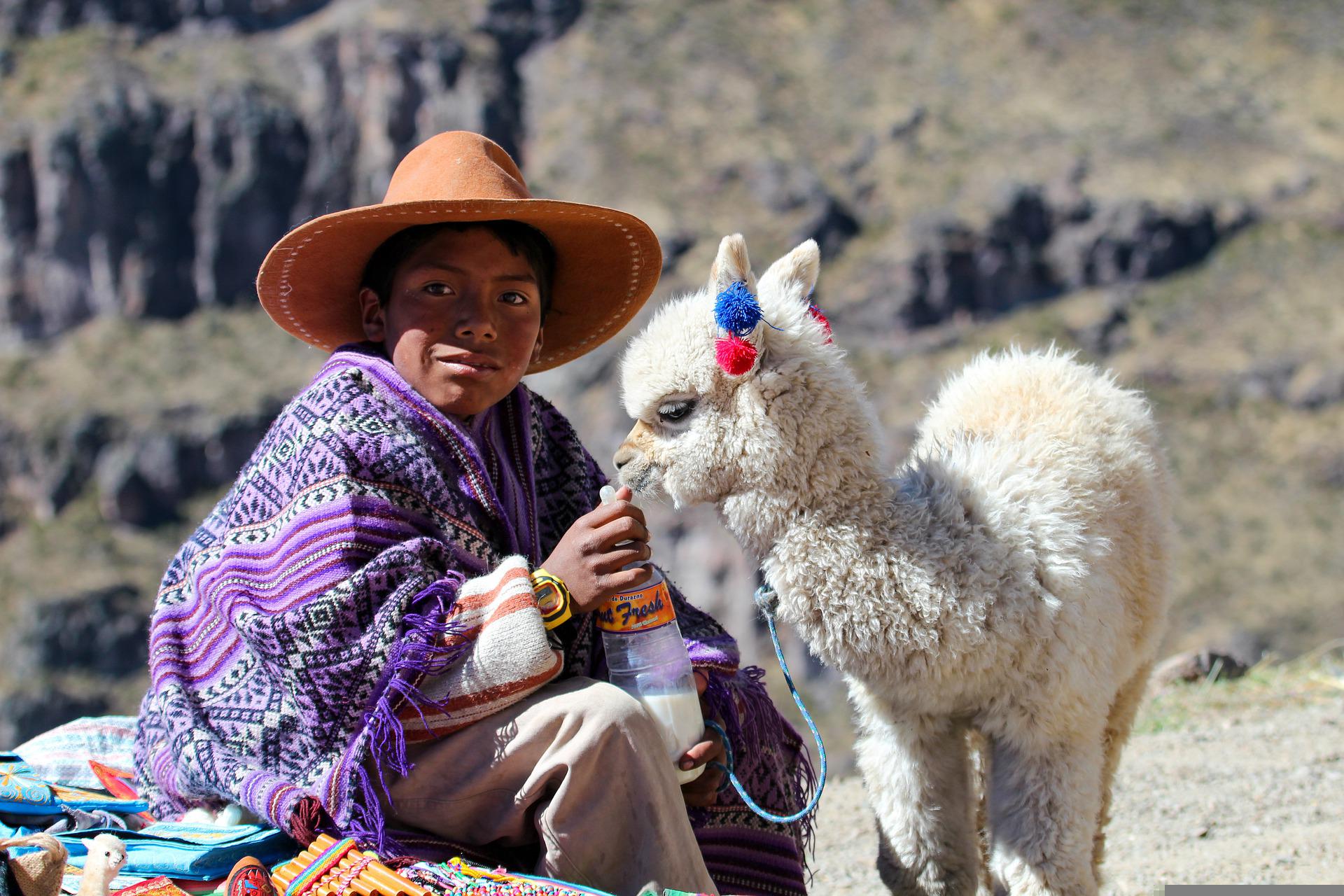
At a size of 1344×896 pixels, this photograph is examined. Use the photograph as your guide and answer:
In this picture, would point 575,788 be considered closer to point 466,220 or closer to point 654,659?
point 654,659

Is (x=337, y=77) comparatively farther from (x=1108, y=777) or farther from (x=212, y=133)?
(x=1108, y=777)

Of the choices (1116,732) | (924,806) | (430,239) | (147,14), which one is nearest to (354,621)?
(430,239)

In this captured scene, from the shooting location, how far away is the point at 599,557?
2.97 m

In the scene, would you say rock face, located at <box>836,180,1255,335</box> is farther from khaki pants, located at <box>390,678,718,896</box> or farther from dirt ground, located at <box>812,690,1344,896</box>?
khaki pants, located at <box>390,678,718,896</box>

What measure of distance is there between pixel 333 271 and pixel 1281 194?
2600 inches

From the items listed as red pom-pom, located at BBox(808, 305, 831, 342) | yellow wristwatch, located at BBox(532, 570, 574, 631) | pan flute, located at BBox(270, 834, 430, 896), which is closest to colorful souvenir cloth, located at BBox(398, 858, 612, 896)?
pan flute, located at BBox(270, 834, 430, 896)

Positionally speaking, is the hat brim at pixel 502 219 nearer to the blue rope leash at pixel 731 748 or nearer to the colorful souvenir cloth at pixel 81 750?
the blue rope leash at pixel 731 748

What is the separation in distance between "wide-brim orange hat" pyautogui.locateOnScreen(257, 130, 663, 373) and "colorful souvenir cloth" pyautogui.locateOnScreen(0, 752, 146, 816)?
124cm

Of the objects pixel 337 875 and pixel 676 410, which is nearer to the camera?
pixel 337 875

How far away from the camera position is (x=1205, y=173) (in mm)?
→ 65062

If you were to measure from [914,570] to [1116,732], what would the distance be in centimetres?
133

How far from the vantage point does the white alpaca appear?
11.1ft

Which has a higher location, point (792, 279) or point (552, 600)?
point (792, 279)

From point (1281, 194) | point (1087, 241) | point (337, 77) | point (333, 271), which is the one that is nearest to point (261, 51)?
point (337, 77)
